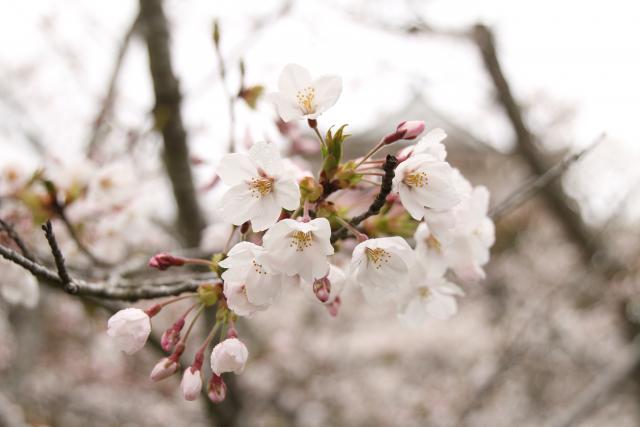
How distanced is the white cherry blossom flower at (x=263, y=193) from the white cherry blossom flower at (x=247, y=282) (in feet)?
0.18

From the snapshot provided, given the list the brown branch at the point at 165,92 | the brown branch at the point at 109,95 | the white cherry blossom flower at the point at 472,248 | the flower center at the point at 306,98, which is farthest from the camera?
the brown branch at the point at 109,95

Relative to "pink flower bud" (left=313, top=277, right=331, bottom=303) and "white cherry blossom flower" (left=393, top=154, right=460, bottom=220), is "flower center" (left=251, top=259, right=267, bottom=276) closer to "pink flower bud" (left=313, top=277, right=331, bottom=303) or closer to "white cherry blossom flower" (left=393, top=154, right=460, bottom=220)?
"pink flower bud" (left=313, top=277, right=331, bottom=303)

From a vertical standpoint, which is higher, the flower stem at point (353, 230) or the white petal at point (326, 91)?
the white petal at point (326, 91)

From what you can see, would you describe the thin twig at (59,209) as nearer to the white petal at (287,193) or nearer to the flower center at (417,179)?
the white petal at (287,193)

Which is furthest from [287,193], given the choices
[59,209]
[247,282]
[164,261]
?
[59,209]

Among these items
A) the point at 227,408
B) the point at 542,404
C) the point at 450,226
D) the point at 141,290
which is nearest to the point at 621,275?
the point at 542,404

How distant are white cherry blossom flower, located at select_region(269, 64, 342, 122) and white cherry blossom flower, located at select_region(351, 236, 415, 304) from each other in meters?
0.29

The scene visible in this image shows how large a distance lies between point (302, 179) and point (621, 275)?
17.0 ft

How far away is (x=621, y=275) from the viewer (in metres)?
4.86

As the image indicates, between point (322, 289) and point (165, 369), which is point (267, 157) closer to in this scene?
point (322, 289)

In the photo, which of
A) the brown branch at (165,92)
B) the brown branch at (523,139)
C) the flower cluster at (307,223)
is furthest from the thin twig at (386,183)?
the brown branch at (523,139)

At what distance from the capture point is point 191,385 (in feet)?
2.84

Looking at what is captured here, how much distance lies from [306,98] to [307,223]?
0.97ft

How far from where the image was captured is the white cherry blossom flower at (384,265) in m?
0.84
